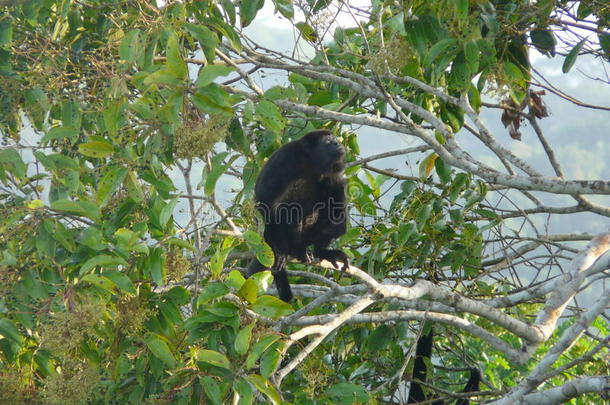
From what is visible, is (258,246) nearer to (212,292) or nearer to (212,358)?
(212,292)

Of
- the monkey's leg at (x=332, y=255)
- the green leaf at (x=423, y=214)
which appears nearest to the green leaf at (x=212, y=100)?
the green leaf at (x=423, y=214)

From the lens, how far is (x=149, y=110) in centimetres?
317

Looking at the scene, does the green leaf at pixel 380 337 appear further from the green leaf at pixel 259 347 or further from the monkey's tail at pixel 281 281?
the green leaf at pixel 259 347

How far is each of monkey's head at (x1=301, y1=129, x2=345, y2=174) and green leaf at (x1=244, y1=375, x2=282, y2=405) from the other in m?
2.33

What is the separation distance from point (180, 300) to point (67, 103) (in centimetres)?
126

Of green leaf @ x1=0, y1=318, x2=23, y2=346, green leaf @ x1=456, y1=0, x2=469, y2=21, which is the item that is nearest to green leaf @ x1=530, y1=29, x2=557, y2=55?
green leaf @ x1=456, y1=0, x2=469, y2=21

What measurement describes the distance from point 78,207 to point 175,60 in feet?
2.86

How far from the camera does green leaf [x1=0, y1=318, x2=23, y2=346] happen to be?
10.9 ft

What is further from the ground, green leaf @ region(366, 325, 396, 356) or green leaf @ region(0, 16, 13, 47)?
green leaf @ region(0, 16, 13, 47)

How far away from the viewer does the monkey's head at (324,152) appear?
4.94 meters

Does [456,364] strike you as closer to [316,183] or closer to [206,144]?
[316,183]

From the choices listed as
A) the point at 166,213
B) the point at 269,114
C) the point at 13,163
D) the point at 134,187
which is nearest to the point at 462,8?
the point at 269,114

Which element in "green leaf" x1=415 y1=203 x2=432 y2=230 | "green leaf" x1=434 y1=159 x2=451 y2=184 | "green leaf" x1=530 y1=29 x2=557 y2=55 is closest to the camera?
"green leaf" x1=530 y1=29 x2=557 y2=55

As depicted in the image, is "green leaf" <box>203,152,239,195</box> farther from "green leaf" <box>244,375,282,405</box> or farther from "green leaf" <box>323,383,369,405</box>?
"green leaf" <box>323,383,369,405</box>
